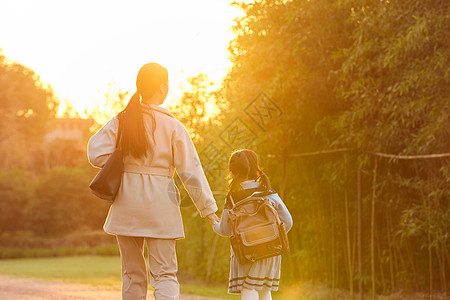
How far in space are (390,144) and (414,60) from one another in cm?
97

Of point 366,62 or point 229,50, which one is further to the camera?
point 229,50

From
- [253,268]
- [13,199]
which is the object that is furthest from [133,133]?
[13,199]

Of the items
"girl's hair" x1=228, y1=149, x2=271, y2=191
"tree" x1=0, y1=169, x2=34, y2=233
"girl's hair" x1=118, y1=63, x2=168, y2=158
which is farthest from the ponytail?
"tree" x1=0, y1=169, x2=34, y2=233

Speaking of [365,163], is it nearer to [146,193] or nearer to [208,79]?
[146,193]

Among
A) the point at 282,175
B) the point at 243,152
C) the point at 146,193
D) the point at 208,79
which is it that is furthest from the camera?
the point at 208,79

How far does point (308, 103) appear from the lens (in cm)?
861

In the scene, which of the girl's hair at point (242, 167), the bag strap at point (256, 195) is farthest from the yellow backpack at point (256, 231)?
the girl's hair at point (242, 167)

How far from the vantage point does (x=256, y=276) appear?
4.44 m

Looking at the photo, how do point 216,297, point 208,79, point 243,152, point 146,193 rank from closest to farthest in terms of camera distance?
point 146,193 < point 243,152 < point 216,297 < point 208,79

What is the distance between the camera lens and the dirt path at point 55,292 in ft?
26.6

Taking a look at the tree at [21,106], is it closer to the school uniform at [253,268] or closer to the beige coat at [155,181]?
the school uniform at [253,268]

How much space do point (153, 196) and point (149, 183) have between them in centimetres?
8

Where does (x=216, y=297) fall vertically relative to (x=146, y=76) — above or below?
below

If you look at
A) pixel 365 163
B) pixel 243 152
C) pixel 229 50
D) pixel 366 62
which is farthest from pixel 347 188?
pixel 243 152
